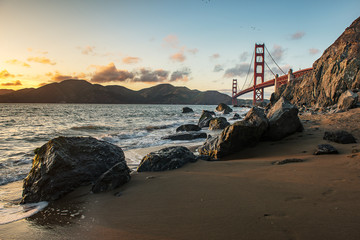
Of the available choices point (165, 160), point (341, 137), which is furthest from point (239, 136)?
point (341, 137)

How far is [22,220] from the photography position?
2605 mm

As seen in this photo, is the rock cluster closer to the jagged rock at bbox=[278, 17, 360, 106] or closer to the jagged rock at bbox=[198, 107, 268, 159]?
the jagged rock at bbox=[198, 107, 268, 159]

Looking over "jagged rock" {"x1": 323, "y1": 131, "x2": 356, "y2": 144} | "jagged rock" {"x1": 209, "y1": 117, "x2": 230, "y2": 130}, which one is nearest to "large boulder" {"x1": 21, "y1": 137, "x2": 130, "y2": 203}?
"jagged rock" {"x1": 323, "y1": 131, "x2": 356, "y2": 144}

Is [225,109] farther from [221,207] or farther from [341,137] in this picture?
[221,207]

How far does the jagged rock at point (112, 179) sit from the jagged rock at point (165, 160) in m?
0.78

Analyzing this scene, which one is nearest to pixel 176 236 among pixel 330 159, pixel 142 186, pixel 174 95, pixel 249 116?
pixel 142 186

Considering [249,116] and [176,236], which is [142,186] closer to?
[176,236]

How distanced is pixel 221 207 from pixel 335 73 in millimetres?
21998

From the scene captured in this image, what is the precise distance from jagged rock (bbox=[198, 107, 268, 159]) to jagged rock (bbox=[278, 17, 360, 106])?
15200 millimetres

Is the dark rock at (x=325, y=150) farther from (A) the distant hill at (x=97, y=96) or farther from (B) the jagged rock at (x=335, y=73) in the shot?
(A) the distant hill at (x=97, y=96)

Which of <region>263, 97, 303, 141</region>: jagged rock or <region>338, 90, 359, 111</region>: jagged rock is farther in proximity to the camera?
<region>338, 90, 359, 111</region>: jagged rock

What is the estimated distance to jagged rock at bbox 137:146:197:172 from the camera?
4383mm

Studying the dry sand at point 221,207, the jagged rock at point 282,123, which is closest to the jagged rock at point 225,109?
the jagged rock at point 282,123

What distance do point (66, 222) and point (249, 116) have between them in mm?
5071
